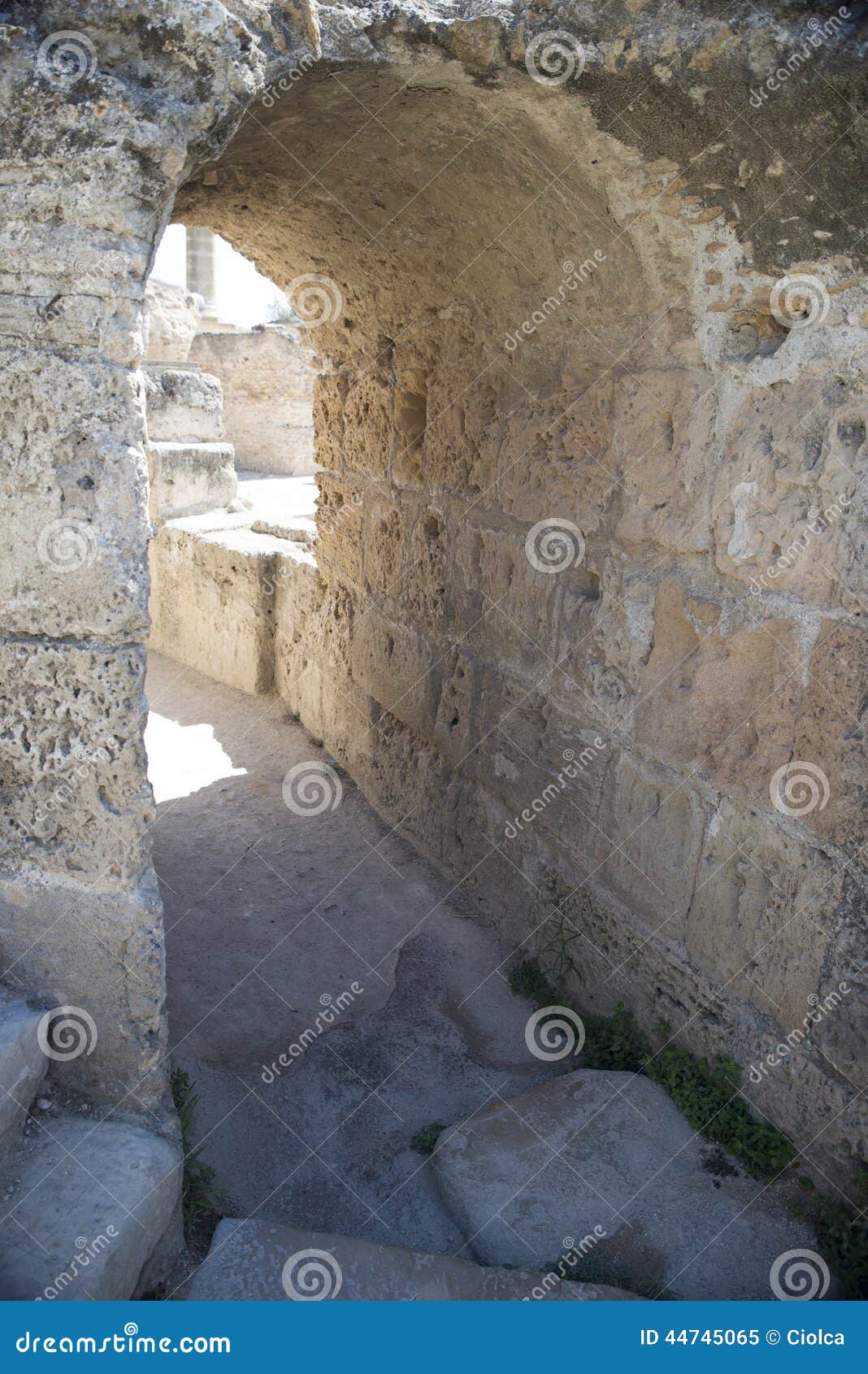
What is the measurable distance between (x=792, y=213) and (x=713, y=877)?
5.75 feet

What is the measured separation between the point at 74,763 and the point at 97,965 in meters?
0.49

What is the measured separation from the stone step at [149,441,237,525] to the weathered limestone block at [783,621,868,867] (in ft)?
20.4

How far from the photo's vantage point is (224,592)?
6.77m

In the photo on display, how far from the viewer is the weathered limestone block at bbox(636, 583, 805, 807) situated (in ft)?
8.60

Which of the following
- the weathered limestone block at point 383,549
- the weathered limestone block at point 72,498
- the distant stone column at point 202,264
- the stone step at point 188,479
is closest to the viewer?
the weathered limestone block at point 72,498

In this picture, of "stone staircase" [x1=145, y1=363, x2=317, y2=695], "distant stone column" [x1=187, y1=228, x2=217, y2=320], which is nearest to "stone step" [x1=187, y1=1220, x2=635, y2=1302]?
"stone staircase" [x1=145, y1=363, x2=317, y2=695]

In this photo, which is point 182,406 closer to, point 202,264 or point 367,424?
point 367,424

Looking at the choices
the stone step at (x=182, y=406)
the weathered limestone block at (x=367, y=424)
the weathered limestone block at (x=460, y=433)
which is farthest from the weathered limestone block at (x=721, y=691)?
the stone step at (x=182, y=406)

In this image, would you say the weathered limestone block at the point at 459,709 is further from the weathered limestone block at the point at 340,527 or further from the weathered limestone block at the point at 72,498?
the weathered limestone block at the point at 72,498

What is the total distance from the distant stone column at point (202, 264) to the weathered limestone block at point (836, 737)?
885 inches

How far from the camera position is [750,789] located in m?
2.71

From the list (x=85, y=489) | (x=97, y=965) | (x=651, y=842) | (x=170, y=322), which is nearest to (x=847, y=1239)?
(x=651, y=842)

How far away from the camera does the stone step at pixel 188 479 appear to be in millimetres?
7927

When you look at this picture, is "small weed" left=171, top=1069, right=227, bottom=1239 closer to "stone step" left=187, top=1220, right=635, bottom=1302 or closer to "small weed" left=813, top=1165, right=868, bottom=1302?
"stone step" left=187, top=1220, right=635, bottom=1302
